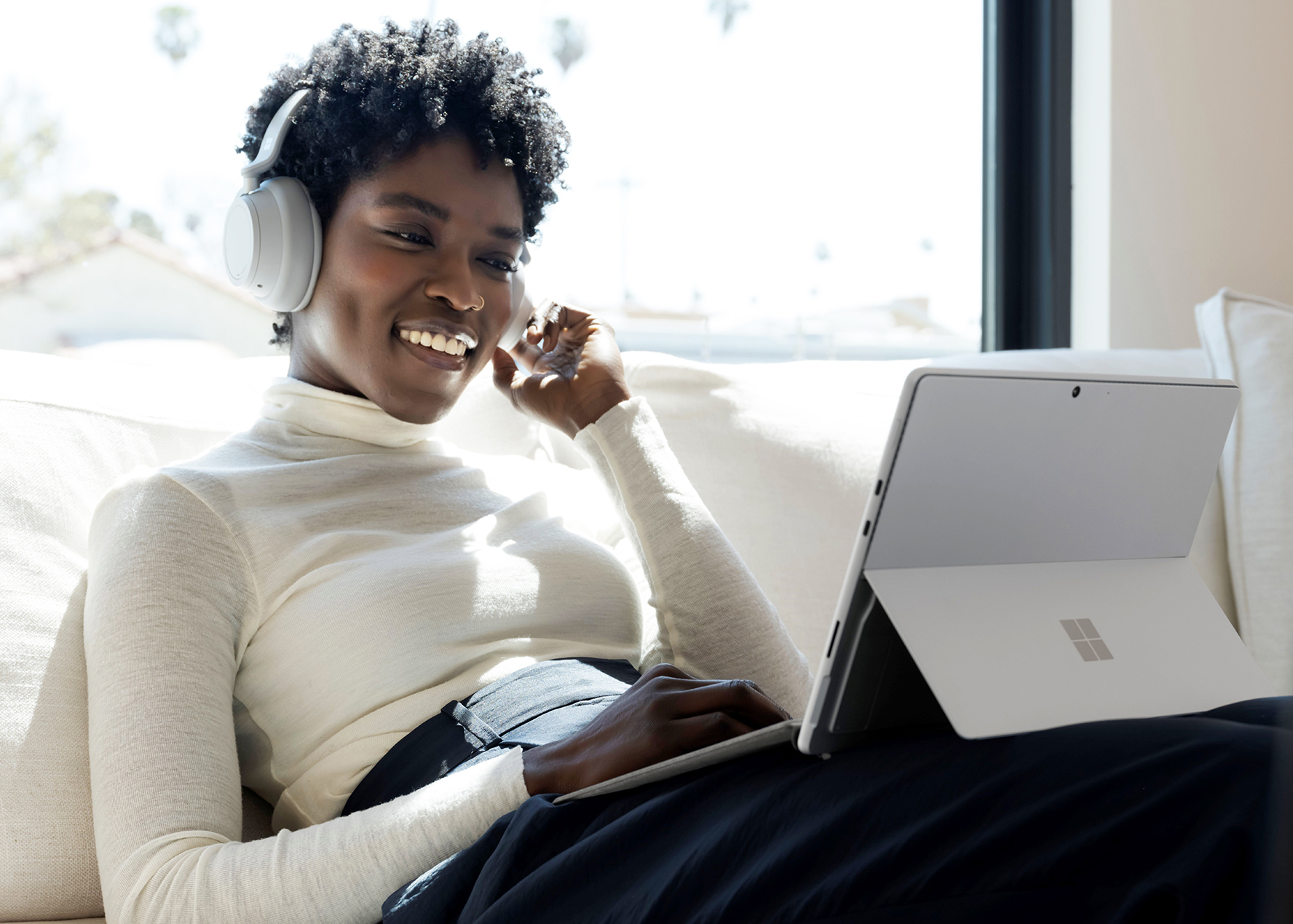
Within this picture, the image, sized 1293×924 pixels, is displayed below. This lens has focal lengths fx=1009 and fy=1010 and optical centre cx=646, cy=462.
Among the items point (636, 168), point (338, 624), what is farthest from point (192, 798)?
point (636, 168)

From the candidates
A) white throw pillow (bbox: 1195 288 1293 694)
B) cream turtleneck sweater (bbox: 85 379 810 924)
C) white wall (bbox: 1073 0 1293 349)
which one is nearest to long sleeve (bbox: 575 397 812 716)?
cream turtleneck sweater (bbox: 85 379 810 924)

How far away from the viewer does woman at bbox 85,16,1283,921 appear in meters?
0.52

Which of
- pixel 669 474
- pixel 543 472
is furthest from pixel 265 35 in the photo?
pixel 669 474

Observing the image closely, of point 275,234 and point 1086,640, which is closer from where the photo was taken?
point 1086,640

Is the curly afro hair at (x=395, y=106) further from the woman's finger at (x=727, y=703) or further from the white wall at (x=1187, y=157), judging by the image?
the white wall at (x=1187, y=157)

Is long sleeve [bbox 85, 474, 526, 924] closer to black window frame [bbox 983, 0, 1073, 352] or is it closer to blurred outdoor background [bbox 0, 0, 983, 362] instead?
blurred outdoor background [bbox 0, 0, 983, 362]

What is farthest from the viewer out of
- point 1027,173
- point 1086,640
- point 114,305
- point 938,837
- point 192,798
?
point 1027,173

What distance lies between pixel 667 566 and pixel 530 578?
0.15 m

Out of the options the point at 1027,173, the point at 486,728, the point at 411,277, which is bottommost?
the point at 486,728

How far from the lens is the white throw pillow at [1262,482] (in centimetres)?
121

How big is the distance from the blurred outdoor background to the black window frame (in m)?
0.05

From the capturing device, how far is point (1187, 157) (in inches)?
72.2

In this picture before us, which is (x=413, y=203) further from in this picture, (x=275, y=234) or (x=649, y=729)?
(x=649, y=729)

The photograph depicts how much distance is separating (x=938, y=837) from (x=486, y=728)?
1.41 feet
